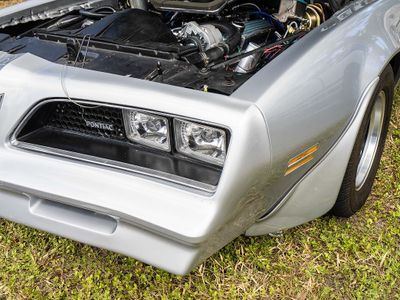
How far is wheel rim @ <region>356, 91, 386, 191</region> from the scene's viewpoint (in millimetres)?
2293

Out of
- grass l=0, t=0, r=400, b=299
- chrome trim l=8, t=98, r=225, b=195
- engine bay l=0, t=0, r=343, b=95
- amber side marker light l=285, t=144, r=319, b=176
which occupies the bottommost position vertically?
grass l=0, t=0, r=400, b=299

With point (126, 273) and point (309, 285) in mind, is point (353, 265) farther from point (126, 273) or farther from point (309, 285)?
point (126, 273)

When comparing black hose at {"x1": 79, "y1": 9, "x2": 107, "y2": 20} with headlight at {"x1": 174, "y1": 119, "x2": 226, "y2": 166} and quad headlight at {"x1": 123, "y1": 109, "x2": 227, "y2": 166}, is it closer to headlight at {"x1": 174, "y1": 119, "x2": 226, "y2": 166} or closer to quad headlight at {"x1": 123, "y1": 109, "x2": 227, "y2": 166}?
quad headlight at {"x1": 123, "y1": 109, "x2": 227, "y2": 166}

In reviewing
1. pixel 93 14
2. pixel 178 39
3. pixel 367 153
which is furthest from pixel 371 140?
pixel 93 14

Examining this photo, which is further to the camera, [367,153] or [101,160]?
[367,153]

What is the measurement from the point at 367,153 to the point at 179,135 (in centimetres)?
126

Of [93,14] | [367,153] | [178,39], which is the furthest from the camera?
[93,14]

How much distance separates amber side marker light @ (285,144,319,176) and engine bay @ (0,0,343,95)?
1.14 feet

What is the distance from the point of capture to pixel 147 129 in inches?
66.0

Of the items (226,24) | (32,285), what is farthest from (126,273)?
(226,24)

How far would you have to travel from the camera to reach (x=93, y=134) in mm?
1818

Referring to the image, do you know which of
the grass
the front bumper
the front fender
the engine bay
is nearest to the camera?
the front bumper

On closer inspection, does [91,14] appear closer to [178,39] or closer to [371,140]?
[178,39]

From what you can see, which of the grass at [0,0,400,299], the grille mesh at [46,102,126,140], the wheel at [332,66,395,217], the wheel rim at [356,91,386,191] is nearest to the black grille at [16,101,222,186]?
the grille mesh at [46,102,126,140]
